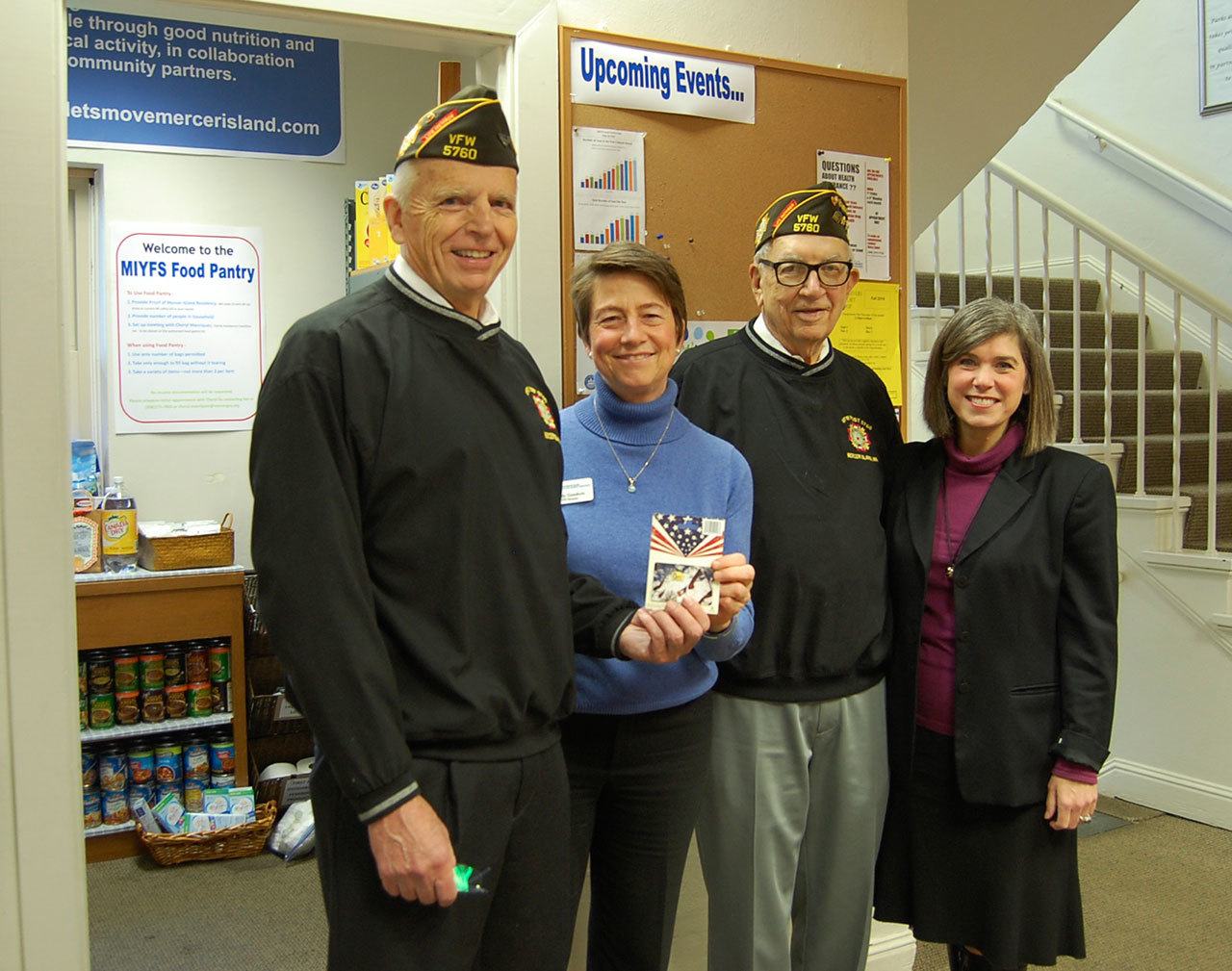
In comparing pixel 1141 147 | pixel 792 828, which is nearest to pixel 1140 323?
pixel 1141 147

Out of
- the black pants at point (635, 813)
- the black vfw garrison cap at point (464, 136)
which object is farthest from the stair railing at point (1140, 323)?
the black vfw garrison cap at point (464, 136)

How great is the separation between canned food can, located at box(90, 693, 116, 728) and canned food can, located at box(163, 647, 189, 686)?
177 millimetres

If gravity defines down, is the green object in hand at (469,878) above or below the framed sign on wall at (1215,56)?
below

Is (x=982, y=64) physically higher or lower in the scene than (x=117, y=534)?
higher

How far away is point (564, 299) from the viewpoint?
222 cm

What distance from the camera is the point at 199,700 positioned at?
3.74 m

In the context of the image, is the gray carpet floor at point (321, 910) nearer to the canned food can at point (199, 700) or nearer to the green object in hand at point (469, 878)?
the canned food can at point (199, 700)

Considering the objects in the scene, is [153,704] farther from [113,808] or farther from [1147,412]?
[1147,412]

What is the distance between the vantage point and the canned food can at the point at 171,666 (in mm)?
3691

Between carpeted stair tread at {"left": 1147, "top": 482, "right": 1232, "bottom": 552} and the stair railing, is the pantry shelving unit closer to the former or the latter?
the stair railing

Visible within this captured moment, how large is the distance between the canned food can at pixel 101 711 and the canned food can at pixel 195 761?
0.26 m

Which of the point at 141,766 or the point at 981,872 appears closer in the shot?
the point at 981,872

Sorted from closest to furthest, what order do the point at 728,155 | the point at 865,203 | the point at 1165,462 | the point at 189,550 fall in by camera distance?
the point at 728,155 < the point at 865,203 < the point at 189,550 < the point at 1165,462

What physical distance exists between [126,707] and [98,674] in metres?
0.14
